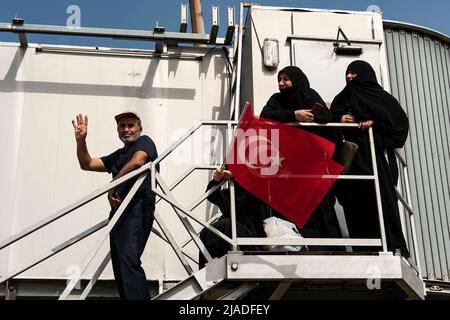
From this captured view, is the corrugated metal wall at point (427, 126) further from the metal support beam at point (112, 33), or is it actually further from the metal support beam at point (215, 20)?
the metal support beam at point (112, 33)

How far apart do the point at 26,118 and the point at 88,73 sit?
1032 mm

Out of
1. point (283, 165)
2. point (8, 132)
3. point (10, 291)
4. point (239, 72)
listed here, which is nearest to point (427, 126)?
point (239, 72)

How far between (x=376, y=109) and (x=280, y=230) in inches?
62.7

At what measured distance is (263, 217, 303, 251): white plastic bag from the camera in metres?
5.90

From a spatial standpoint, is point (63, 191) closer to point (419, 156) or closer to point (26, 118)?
point (26, 118)

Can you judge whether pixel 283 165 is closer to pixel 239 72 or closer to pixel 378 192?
pixel 378 192

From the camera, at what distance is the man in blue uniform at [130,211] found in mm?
5785

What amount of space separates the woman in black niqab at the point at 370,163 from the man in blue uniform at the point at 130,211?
1.88 m

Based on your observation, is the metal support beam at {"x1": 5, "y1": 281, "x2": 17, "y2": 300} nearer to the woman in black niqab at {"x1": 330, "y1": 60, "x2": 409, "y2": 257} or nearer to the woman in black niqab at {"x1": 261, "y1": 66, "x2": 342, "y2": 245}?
the woman in black niqab at {"x1": 261, "y1": 66, "x2": 342, "y2": 245}

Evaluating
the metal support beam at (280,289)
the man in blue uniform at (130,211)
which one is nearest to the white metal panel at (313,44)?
the man in blue uniform at (130,211)

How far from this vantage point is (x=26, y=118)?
8938 millimetres

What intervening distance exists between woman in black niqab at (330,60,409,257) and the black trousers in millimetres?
1911

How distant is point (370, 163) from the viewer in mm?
6469

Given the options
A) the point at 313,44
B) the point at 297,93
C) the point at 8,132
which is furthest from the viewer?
the point at 8,132
